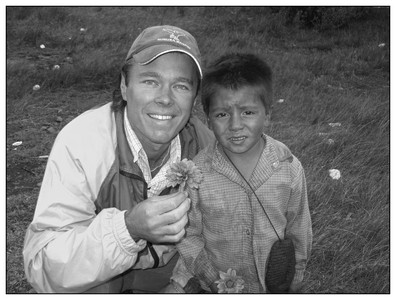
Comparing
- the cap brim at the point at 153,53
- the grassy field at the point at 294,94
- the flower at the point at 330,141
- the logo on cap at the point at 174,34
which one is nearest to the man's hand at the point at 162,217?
the cap brim at the point at 153,53

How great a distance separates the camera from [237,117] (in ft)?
7.25

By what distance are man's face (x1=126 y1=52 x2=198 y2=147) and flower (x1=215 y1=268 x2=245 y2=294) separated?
2.20 ft

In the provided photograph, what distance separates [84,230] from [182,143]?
0.75 m

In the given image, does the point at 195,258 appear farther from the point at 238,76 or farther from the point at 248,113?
the point at 238,76

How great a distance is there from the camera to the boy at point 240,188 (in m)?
2.24

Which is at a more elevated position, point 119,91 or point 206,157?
point 119,91

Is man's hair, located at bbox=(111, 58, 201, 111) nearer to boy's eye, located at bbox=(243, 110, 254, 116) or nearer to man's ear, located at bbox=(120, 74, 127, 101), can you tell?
man's ear, located at bbox=(120, 74, 127, 101)

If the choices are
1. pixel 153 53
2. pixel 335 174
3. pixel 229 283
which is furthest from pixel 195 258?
pixel 335 174

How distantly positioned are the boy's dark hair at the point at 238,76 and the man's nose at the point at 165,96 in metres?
0.17

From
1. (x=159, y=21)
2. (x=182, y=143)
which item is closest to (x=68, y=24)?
(x=159, y=21)

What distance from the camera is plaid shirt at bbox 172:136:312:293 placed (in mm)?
2275

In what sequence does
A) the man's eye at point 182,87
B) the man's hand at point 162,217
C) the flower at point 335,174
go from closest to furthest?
the man's hand at point 162,217 < the man's eye at point 182,87 < the flower at point 335,174

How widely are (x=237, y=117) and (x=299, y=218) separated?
0.59 metres

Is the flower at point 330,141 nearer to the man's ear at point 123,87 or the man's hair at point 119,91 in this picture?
the man's hair at point 119,91
